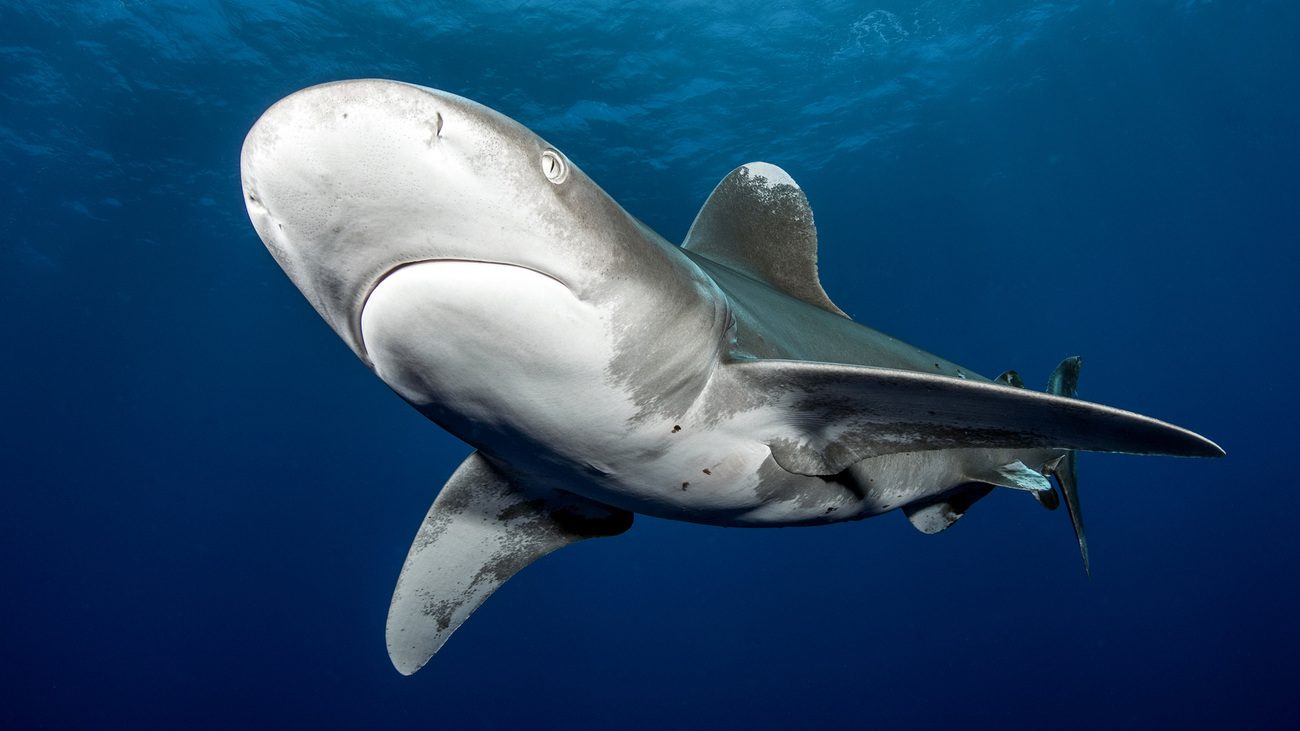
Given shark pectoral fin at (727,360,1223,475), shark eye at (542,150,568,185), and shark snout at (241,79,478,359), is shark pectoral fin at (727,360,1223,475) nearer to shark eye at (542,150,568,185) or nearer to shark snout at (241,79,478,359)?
shark eye at (542,150,568,185)

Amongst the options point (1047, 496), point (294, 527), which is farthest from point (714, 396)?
point (294, 527)

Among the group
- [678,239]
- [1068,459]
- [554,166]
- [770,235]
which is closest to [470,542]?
[554,166]

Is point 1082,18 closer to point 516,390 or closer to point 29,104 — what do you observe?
point 516,390

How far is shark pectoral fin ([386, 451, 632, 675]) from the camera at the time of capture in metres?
2.78

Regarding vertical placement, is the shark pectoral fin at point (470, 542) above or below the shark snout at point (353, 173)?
below

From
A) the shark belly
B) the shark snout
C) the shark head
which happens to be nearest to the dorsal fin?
the shark belly

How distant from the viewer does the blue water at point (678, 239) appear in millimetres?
16688

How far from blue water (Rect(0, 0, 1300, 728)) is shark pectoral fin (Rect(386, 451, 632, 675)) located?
1491cm

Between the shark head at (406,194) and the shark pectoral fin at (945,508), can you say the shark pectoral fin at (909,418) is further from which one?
the shark pectoral fin at (945,508)

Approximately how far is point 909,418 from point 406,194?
5.34 feet

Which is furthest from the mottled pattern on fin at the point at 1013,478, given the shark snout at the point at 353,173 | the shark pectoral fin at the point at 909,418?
the shark snout at the point at 353,173

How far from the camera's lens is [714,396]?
1.86 meters

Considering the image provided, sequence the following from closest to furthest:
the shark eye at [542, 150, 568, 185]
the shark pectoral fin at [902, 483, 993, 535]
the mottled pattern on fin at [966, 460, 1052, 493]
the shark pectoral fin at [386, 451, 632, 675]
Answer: the shark eye at [542, 150, 568, 185] < the shark pectoral fin at [386, 451, 632, 675] < the mottled pattern on fin at [966, 460, 1052, 493] < the shark pectoral fin at [902, 483, 993, 535]

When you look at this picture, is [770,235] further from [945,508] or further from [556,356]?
[556,356]
